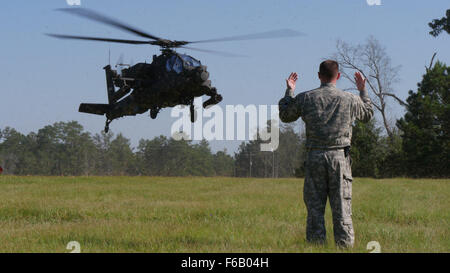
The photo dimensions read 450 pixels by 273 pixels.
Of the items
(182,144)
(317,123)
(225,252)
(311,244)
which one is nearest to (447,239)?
(311,244)

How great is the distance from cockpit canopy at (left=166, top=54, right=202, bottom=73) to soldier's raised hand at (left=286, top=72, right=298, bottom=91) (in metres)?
7.71

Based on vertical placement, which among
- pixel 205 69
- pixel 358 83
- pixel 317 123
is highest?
pixel 205 69

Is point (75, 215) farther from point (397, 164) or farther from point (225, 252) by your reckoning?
point (397, 164)

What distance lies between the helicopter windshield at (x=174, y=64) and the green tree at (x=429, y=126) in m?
31.2

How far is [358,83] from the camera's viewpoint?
615cm

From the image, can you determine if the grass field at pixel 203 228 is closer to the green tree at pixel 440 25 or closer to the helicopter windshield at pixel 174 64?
the helicopter windshield at pixel 174 64

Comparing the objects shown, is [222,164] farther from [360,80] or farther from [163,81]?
[360,80]

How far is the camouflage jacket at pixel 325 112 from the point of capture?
5.76 meters

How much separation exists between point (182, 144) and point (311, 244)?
106 metres

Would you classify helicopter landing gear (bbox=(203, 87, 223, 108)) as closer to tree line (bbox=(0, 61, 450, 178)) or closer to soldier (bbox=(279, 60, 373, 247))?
soldier (bbox=(279, 60, 373, 247))

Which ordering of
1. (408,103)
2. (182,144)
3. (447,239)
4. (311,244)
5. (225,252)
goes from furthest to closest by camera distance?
(182,144) < (408,103) < (447,239) < (311,244) < (225,252)

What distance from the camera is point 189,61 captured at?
1376 cm

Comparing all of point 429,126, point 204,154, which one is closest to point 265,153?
point 204,154

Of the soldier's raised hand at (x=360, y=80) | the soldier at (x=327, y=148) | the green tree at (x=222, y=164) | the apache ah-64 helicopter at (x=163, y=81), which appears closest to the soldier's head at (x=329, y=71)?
the soldier at (x=327, y=148)
